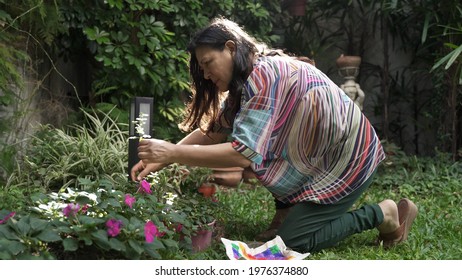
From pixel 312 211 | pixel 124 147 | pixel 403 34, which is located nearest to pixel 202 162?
pixel 312 211

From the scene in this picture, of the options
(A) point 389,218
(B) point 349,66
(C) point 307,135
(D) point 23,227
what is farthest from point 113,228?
(B) point 349,66

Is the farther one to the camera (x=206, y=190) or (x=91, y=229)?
(x=206, y=190)

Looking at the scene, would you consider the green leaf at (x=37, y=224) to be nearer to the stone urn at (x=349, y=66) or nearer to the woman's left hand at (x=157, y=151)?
the woman's left hand at (x=157, y=151)

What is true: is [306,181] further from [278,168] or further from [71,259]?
[71,259]

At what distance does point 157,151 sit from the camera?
8.89ft

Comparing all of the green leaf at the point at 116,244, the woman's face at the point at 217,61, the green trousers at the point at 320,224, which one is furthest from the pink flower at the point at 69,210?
the green trousers at the point at 320,224

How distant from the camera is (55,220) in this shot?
90.5 inches

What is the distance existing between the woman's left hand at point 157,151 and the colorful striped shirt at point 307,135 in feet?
0.98

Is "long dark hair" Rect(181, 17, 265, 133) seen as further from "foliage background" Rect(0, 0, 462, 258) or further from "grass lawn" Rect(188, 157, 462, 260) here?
"foliage background" Rect(0, 0, 462, 258)

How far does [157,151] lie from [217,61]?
1.63 ft

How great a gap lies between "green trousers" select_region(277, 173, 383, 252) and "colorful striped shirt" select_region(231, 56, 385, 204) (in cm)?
6

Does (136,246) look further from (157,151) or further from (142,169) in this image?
(142,169)

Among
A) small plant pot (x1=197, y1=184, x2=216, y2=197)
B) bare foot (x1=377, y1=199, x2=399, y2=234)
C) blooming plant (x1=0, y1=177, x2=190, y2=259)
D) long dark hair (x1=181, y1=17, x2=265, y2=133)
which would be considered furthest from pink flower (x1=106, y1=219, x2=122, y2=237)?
small plant pot (x1=197, y1=184, x2=216, y2=197)

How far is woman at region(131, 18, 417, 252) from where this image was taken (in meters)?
2.81
